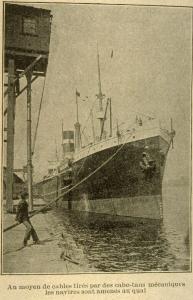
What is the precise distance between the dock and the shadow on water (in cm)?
3

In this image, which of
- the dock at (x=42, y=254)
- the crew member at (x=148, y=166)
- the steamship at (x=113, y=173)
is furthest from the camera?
the crew member at (x=148, y=166)

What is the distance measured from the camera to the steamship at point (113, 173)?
1.64 meters

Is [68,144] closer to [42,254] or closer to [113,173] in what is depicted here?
[113,173]

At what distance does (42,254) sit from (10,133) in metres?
0.42

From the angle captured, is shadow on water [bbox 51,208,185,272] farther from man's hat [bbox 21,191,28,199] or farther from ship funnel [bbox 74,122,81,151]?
ship funnel [bbox 74,122,81,151]

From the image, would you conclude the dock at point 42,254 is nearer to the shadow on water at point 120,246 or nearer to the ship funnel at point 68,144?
the shadow on water at point 120,246

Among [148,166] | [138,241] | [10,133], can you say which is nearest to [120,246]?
[138,241]

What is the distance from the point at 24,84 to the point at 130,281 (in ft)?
2.56

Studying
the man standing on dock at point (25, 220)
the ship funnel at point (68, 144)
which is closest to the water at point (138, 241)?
the man standing on dock at point (25, 220)

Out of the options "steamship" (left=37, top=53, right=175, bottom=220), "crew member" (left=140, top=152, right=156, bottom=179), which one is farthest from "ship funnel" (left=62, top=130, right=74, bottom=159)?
"crew member" (left=140, top=152, right=156, bottom=179)

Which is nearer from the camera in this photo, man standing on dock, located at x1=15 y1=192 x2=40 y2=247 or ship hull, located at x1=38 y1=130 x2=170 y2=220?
man standing on dock, located at x1=15 y1=192 x2=40 y2=247

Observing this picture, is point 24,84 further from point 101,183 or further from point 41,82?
point 101,183

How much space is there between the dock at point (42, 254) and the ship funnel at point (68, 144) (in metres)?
0.27

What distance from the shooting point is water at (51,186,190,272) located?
157 cm
